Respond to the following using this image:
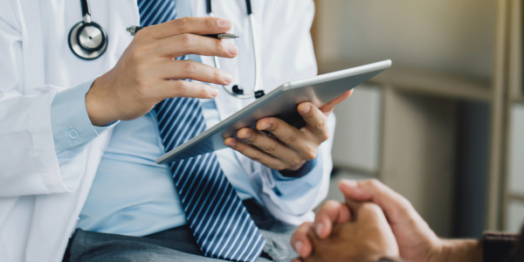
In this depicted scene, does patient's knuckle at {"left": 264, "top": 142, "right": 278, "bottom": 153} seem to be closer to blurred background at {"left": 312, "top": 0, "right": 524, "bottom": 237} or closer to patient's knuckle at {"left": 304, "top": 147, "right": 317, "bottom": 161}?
patient's knuckle at {"left": 304, "top": 147, "right": 317, "bottom": 161}

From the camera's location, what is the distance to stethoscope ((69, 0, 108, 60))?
736mm

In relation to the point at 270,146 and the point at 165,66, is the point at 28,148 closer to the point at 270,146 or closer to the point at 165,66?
the point at 165,66

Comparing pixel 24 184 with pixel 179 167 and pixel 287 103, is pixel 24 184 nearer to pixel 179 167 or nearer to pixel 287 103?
pixel 179 167

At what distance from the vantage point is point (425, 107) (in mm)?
1813

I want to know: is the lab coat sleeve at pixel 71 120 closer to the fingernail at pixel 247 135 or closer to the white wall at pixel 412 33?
the fingernail at pixel 247 135

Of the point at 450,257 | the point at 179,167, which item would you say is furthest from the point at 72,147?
the point at 450,257

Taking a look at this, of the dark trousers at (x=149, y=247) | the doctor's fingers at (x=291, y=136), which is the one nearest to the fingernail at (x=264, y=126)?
the doctor's fingers at (x=291, y=136)

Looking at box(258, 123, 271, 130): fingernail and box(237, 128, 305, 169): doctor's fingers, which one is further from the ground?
box(258, 123, 271, 130): fingernail

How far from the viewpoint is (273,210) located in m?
0.89

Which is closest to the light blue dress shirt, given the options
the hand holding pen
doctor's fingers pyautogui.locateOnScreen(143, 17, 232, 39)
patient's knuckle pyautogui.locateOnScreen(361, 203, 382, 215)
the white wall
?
the hand holding pen

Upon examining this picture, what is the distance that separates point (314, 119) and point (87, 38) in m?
0.43

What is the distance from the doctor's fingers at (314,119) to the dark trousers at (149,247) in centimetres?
21

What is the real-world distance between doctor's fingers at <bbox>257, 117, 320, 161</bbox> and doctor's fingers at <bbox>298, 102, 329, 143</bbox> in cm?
1

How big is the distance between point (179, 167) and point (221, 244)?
0.51 feet
